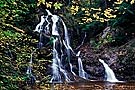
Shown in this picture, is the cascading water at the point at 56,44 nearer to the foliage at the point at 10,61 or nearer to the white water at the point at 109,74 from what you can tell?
the white water at the point at 109,74

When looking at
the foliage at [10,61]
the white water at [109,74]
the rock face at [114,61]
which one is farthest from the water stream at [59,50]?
the foliage at [10,61]

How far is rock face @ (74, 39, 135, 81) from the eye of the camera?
1531 centimetres

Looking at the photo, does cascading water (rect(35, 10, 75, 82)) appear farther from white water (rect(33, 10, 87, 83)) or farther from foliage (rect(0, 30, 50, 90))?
foliage (rect(0, 30, 50, 90))

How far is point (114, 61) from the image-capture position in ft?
53.3

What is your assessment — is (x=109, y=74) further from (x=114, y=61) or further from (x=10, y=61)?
(x=10, y=61)

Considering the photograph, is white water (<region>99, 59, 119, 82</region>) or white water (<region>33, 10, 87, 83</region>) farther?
white water (<region>99, 59, 119, 82</region>)

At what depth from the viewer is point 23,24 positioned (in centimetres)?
1698

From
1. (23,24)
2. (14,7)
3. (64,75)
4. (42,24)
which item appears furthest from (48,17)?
(14,7)

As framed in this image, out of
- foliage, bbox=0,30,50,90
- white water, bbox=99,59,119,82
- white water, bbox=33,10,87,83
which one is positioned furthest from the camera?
white water, bbox=99,59,119,82

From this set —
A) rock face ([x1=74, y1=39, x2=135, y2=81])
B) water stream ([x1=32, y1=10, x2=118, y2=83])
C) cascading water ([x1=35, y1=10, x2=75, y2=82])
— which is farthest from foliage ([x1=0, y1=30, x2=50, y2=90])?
rock face ([x1=74, y1=39, x2=135, y2=81])

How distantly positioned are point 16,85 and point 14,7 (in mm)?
1021

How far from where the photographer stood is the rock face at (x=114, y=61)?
15.3 metres

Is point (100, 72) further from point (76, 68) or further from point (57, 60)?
point (57, 60)

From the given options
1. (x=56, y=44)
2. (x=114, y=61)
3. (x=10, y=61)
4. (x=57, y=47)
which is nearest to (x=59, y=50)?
(x=57, y=47)
